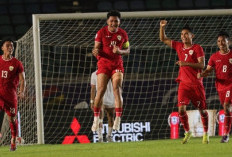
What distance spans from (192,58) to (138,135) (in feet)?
10.3

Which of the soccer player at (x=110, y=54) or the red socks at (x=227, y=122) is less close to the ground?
the soccer player at (x=110, y=54)

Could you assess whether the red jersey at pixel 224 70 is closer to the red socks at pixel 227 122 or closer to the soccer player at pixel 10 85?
the red socks at pixel 227 122

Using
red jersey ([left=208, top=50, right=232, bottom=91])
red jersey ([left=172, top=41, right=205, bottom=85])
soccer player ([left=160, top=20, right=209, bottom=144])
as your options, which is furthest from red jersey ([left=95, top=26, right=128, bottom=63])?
red jersey ([left=208, top=50, right=232, bottom=91])

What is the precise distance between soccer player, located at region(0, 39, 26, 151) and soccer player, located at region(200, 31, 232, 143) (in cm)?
240

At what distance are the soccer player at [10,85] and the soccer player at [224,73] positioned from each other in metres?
2.40

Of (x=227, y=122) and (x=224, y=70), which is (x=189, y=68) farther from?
(x=227, y=122)

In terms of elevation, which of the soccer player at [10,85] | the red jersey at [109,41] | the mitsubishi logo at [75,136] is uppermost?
the red jersey at [109,41]

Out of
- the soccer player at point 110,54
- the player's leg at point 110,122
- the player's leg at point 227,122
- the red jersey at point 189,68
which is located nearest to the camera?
the soccer player at point 110,54

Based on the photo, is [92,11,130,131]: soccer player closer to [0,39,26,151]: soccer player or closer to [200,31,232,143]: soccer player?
[0,39,26,151]: soccer player

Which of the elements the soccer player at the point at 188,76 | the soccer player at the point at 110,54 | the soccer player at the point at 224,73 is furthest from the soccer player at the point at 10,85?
the soccer player at the point at 224,73

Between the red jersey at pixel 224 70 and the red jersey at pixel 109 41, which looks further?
the red jersey at pixel 224 70

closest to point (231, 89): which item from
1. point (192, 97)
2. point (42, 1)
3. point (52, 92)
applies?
point (192, 97)

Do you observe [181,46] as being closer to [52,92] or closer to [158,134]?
[158,134]

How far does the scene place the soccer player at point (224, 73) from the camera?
8.24 m
